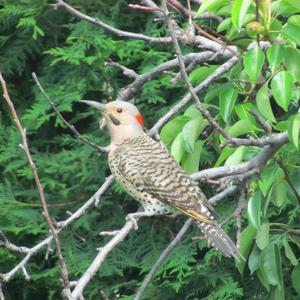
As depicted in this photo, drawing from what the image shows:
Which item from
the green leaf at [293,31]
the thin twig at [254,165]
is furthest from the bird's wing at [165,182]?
the green leaf at [293,31]

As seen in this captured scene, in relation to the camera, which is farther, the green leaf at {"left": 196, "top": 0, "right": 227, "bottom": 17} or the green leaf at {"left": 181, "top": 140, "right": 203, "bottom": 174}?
the green leaf at {"left": 181, "top": 140, "right": 203, "bottom": 174}

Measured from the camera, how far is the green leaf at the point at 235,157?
3883mm

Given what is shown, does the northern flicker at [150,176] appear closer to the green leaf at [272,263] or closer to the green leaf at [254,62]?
the green leaf at [272,263]

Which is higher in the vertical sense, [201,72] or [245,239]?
[201,72]

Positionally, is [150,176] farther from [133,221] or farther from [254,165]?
[254,165]

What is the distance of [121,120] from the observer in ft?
16.7

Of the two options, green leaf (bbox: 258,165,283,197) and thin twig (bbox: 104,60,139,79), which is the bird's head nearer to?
thin twig (bbox: 104,60,139,79)

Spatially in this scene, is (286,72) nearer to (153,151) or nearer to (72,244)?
(153,151)

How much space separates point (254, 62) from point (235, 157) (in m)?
0.69

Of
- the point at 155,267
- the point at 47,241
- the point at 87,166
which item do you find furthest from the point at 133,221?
the point at 87,166

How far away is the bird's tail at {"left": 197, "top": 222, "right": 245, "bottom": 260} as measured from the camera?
406 centimetres

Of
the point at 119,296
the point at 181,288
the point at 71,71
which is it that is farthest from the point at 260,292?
the point at 71,71

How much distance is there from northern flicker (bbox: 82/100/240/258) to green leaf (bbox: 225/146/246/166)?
282 mm

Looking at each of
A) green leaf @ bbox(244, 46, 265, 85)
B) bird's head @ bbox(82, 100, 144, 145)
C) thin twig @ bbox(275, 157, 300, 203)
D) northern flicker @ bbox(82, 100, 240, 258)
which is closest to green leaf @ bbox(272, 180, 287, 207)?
thin twig @ bbox(275, 157, 300, 203)
